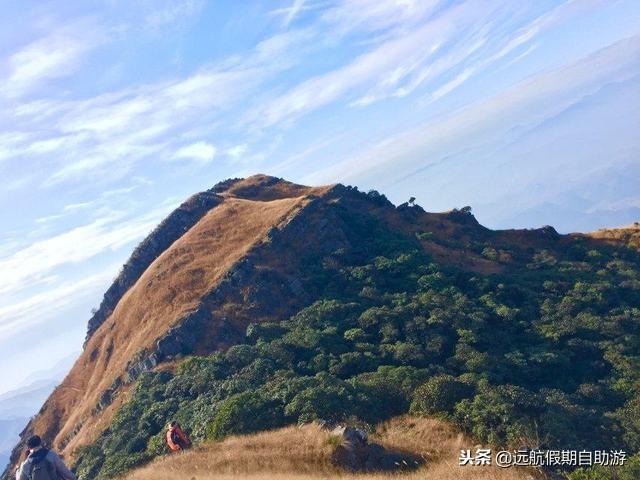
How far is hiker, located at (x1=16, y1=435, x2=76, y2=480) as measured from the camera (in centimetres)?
1266

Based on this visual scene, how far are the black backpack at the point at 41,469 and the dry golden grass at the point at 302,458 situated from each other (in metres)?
4.28

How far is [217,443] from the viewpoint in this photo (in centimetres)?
1997

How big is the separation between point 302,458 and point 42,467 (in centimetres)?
728

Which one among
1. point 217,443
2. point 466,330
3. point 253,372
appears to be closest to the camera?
point 217,443

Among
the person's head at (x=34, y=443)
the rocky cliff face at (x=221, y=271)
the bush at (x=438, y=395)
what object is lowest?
the bush at (x=438, y=395)

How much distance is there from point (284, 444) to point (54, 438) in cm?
3311

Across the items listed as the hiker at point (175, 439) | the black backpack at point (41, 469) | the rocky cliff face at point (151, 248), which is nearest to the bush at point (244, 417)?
the hiker at point (175, 439)

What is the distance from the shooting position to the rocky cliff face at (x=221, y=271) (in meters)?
36.1

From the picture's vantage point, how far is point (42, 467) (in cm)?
1268

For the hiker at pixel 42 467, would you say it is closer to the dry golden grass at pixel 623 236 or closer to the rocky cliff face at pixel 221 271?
the rocky cliff face at pixel 221 271

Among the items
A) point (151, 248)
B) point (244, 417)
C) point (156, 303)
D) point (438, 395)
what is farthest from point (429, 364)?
point (151, 248)

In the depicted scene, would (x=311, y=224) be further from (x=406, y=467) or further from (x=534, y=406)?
(x=406, y=467)

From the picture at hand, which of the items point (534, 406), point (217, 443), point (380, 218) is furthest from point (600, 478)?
point (380, 218)

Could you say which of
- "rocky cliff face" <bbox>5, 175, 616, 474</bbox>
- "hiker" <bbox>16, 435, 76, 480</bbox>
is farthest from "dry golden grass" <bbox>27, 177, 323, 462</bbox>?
"hiker" <bbox>16, 435, 76, 480</bbox>
